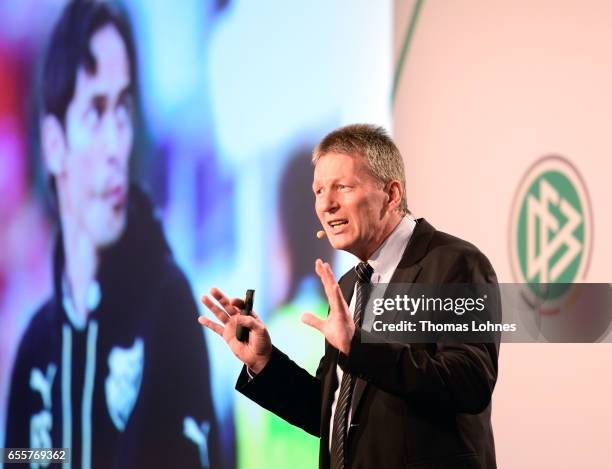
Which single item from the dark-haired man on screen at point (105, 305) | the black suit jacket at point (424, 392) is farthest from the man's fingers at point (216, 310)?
the dark-haired man on screen at point (105, 305)

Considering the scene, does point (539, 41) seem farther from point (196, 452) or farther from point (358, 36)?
point (196, 452)

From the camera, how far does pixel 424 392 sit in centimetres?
159

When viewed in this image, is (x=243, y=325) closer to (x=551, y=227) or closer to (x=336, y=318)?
(x=336, y=318)

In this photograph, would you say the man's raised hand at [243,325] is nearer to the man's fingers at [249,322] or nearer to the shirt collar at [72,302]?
the man's fingers at [249,322]

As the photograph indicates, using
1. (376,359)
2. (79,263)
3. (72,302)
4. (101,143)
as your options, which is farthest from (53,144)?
(376,359)

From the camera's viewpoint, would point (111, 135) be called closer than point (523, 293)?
Yes

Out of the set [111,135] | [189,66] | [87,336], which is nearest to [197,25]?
[189,66]

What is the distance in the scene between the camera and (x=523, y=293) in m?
3.29

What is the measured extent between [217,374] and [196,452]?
30cm

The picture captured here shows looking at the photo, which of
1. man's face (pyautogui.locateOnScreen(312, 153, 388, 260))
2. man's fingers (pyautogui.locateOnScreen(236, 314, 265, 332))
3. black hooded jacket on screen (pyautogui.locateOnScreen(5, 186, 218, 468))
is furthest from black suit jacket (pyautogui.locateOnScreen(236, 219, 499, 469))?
black hooded jacket on screen (pyautogui.locateOnScreen(5, 186, 218, 468))

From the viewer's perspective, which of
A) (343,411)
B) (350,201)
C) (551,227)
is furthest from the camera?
(551,227)

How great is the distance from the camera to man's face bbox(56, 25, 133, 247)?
3018 millimetres

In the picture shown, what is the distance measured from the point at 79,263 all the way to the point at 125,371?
17.1 inches

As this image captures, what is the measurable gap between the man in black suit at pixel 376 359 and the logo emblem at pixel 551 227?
55.7 inches
